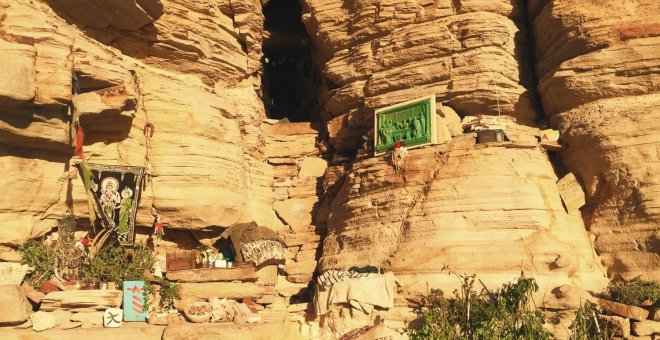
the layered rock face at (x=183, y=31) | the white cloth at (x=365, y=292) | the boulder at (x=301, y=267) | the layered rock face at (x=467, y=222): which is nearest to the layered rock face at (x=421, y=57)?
the layered rock face at (x=467, y=222)

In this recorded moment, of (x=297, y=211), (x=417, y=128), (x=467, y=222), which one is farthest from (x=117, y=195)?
(x=467, y=222)

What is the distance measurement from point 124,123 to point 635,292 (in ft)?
33.8

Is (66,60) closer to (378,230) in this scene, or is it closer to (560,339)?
(378,230)

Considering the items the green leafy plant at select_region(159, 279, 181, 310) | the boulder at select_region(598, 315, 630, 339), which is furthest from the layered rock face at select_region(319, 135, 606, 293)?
the green leafy plant at select_region(159, 279, 181, 310)

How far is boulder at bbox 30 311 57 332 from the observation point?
10.8m

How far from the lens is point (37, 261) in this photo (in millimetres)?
11719

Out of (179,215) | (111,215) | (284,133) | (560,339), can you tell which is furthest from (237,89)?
(560,339)

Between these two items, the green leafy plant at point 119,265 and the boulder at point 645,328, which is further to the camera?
the green leafy plant at point 119,265

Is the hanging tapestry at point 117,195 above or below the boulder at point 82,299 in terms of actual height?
above

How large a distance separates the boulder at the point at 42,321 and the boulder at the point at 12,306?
0.14 metres

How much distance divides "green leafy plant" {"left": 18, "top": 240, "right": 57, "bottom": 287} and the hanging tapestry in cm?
152

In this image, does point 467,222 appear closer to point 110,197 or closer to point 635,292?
point 635,292

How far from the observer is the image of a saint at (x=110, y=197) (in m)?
13.3

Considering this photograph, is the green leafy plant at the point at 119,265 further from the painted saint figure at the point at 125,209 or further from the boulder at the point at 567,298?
the boulder at the point at 567,298
